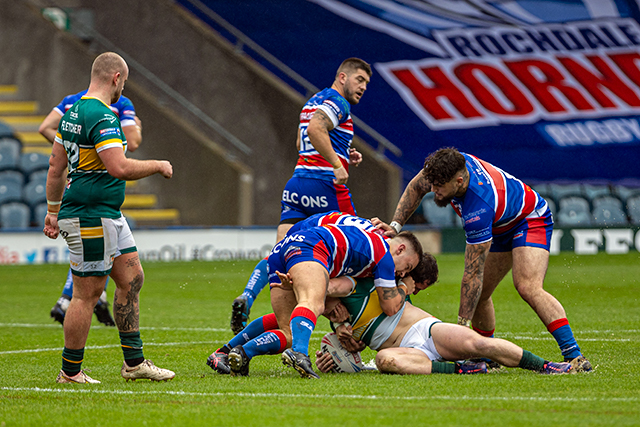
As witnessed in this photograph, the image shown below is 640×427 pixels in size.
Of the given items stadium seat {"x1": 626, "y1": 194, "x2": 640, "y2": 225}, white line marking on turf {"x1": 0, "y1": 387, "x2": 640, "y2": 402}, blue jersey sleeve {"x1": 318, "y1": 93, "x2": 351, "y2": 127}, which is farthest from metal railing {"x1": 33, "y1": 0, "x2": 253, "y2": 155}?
white line marking on turf {"x1": 0, "y1": 387, "x2": 640, "y2": 402}

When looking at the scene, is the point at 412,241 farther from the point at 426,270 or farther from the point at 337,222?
the point at 337,222

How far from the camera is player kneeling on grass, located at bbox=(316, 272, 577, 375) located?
5.96 meters

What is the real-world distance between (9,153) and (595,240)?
13.9 meters

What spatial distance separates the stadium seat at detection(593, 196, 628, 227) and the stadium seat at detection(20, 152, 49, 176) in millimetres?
13342

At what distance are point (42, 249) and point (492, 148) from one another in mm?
12945

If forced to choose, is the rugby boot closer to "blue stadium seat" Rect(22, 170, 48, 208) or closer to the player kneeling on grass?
the player kneeling on grass

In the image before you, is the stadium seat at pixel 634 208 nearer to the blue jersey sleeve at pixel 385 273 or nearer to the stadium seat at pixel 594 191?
the stadium seat at pixel 594 191

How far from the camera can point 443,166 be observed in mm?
6188

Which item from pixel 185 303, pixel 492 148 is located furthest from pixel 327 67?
pixel 185 303

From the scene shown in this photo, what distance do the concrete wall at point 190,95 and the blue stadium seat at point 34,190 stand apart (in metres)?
2.86

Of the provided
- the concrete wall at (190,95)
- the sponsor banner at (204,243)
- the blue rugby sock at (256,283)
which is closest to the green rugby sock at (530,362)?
the blue rugby sock at (256,283)

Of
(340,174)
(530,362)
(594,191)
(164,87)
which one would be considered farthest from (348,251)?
(594,191)

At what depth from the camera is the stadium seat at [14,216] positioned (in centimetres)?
1962

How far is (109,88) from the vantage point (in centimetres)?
573
